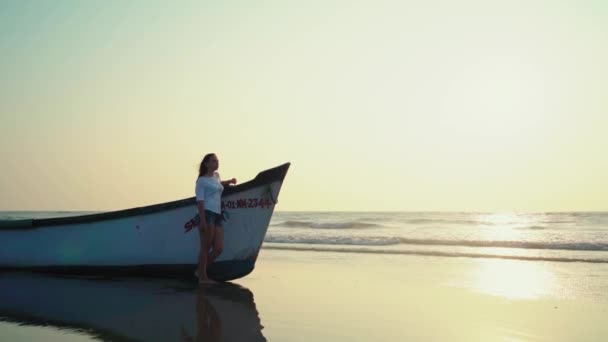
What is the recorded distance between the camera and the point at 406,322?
505cm

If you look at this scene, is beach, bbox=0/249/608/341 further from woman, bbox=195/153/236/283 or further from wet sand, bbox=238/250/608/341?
woman, bbox=195/153/236/283

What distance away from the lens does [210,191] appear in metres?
6.94

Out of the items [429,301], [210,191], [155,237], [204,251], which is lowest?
[429,301]

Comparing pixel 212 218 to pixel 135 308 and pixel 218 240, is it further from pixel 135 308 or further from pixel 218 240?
pixel 135 308

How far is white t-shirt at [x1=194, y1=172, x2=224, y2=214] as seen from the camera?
6.88m

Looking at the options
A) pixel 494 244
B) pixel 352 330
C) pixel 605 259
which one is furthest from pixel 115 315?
pixel 494 244

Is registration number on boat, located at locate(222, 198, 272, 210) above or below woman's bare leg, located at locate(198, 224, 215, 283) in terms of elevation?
above

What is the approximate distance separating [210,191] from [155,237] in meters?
1.34

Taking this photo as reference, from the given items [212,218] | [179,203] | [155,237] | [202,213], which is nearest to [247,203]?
[212,218]

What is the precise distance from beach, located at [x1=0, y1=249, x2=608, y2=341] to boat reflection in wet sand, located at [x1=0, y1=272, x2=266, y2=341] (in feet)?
0.04

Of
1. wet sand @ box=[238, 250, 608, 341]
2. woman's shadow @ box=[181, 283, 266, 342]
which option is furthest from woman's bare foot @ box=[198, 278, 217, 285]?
wet sand @ box=[238, 250, 608, 341]

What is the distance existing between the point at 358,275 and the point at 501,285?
2112mm

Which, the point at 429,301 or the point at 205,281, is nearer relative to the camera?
the point at 429,301

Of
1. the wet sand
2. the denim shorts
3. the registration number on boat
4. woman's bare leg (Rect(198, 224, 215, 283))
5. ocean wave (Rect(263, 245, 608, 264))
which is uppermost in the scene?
the registration number on boat
